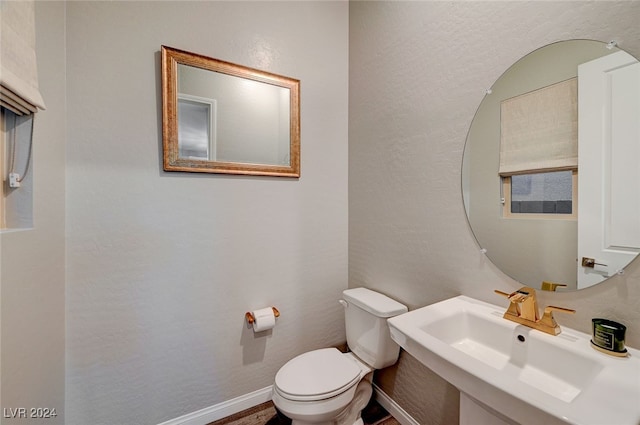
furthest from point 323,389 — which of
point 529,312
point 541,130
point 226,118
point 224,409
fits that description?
point 226,118

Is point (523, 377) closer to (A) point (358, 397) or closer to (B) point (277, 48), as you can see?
(A) point (358, 397)

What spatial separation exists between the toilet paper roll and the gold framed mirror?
2.79 ft

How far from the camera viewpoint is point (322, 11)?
182 centimetres

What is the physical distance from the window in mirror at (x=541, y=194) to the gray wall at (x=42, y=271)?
1728mm

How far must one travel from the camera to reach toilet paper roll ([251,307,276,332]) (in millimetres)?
1548

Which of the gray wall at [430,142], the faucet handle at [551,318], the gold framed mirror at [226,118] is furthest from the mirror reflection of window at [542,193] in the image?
the gold framed mirror at [226,118]

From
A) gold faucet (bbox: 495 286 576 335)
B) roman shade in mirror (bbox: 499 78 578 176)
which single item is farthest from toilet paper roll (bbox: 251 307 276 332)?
roman shade in mirror (bbox: 499 78 578 176)

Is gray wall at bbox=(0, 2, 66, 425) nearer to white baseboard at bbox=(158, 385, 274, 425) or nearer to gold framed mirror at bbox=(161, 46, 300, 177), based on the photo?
gold framed mirror at bbox=(161, 46, 300, 177)

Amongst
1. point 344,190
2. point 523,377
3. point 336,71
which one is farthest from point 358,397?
point 336,71

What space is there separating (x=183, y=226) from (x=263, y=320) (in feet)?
2.35

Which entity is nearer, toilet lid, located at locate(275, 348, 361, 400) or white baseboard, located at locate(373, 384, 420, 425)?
toilet lid, located at locate(275, 348, 361, 400)

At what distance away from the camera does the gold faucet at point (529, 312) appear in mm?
874

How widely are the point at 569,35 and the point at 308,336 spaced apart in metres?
1.97

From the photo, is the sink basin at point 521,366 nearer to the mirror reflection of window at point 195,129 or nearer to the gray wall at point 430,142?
the gray wall at point 430,142
